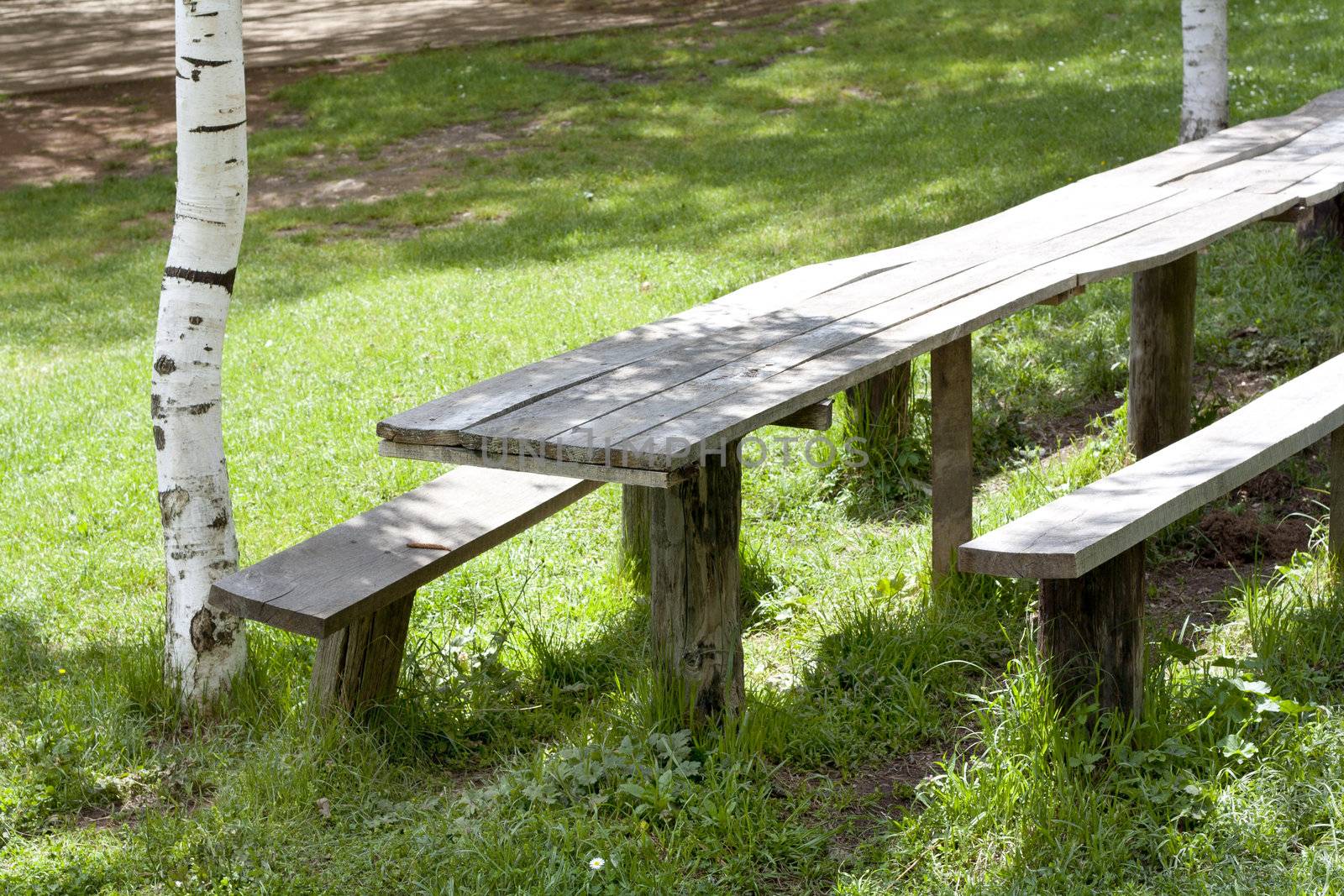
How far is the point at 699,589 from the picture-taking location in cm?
329

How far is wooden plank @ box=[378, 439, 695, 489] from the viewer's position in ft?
9.08

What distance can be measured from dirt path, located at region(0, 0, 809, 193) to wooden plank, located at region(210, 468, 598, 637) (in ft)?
25.7

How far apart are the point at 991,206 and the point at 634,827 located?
20.8ft

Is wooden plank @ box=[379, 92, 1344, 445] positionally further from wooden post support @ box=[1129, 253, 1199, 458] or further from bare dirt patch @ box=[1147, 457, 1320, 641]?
bare dirt patch @ box=[1147, 457, 1320, 641]

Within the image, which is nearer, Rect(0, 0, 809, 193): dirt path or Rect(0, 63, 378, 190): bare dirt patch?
Rect(0, 63, 378, 190): bare dirt patch

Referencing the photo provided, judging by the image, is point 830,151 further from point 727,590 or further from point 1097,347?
point 727,590

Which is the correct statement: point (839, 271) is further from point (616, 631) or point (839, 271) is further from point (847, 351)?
point (616, 631)

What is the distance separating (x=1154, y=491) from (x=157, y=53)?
1677 cm

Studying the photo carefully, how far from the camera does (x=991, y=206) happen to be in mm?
8523

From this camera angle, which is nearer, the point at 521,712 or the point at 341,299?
the point at 521,712

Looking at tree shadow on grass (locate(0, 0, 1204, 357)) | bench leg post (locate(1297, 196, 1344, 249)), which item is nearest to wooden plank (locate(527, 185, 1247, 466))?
bench leg post (locate(1297, 196, 1344, 249))

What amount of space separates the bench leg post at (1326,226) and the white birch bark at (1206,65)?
1.58 m

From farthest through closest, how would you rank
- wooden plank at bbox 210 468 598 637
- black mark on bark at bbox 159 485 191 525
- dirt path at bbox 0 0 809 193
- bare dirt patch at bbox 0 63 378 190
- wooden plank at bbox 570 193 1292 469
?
dirt path at bbox 0 0 809 193
bare dirt patch at bbox 0 63 378 190
black mark on bark at bbox 159 485 191 525
wooden plank at bbox 210 468 598 637
wooden plank at bbox 570 193 1292 469

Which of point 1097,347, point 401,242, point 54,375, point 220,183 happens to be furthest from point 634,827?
point 401,242
